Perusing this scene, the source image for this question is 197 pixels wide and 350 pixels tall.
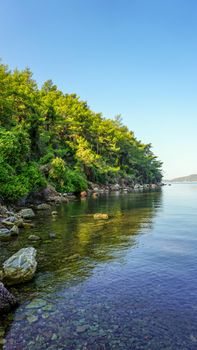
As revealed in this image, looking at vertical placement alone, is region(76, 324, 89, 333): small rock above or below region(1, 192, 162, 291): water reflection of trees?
below

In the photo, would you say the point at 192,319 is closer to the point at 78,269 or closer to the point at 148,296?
the point at 148,296

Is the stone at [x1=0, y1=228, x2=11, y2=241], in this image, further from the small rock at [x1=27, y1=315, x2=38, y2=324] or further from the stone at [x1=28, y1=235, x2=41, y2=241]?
the small rock at [x1=27, y1=315, x2=38, y2=324]

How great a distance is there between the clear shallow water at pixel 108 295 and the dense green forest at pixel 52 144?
14648mm

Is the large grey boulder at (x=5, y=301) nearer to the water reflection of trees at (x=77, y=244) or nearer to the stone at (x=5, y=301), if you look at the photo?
the stone at (x=5, y=301)

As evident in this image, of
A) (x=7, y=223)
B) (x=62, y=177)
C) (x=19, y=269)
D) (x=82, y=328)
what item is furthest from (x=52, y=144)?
(x=82, y=328)

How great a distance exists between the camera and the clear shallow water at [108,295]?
6887 mm

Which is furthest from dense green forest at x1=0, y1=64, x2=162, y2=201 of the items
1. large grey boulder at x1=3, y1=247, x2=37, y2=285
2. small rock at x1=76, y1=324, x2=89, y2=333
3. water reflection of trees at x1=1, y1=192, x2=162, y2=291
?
small rock at x1=76, y1=324, x2=89, y2=333

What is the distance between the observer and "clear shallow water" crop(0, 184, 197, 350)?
6.89 metres

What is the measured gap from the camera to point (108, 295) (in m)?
9.44

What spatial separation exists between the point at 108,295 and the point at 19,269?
393 centimetres

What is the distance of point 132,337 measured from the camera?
6922 millimetres

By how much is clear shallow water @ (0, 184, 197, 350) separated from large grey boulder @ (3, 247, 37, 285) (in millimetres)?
451

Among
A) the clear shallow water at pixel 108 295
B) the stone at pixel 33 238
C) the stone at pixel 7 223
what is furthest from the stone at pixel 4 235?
the stone at pixel 7 223

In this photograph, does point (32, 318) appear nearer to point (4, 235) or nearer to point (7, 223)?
point (4, 235)
